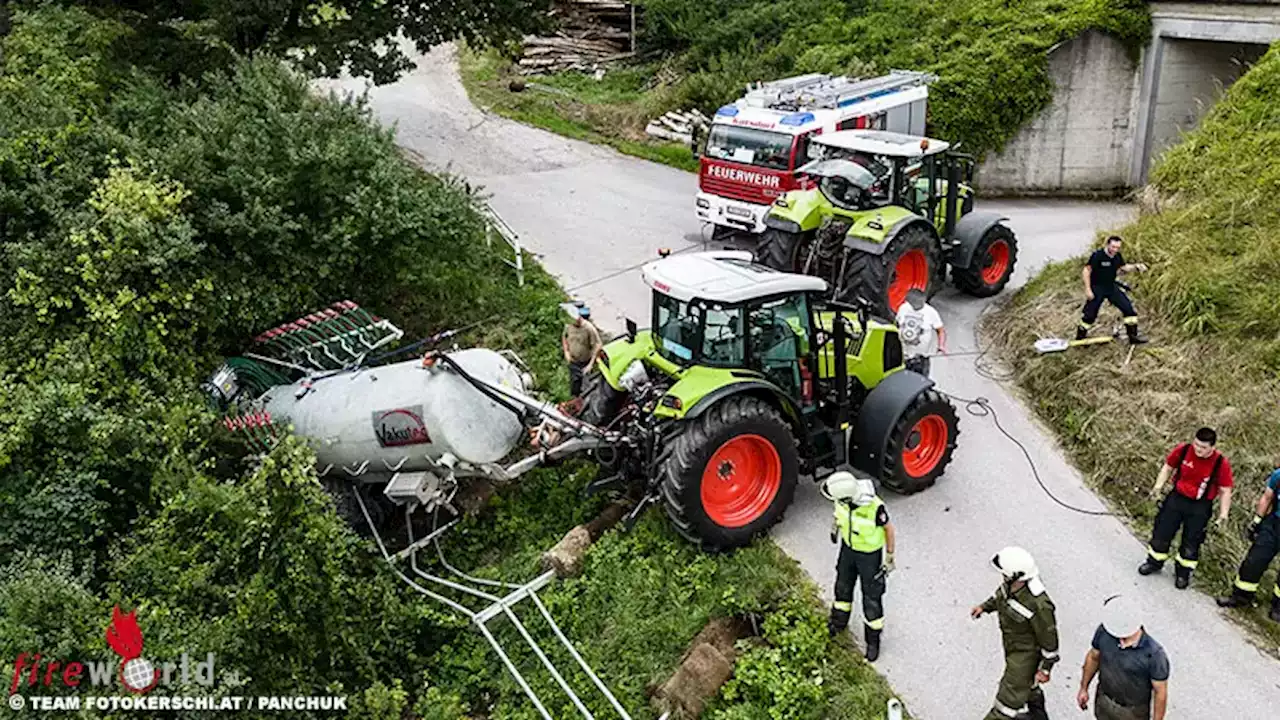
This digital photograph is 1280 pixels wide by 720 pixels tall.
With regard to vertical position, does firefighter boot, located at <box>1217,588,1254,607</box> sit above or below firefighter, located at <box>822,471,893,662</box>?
below

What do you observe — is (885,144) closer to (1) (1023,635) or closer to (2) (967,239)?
(2) (967,239)

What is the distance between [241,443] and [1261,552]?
27.9 feet

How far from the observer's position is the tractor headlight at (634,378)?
27.2 feet

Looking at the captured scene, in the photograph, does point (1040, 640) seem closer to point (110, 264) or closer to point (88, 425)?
point (88, 425)

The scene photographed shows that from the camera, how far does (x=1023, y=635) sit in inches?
231

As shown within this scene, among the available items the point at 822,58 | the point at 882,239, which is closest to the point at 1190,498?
the point at 882,239

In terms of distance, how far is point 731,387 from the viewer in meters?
7.66

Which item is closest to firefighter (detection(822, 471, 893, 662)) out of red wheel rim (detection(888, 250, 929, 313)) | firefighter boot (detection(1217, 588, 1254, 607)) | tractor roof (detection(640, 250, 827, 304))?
tractor roof (detection(640, 250, 827, 304))

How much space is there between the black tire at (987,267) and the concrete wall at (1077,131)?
612 centimetres

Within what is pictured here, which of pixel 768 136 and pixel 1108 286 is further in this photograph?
pixel 768 136

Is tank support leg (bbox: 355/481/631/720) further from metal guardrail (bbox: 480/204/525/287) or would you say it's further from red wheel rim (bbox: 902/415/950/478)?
metal guardrail (bbox: 480/204/525/287)

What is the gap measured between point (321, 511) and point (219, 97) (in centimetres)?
675

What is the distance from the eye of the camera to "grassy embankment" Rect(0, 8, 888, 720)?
714 centimetres

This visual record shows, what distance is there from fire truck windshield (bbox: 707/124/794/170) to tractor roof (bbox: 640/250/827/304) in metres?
5.74
